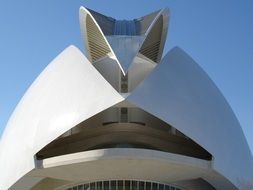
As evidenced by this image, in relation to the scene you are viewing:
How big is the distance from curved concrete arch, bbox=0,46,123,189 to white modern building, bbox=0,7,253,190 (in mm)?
49

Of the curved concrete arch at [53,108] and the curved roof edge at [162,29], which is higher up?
the curved roof edge at [162,29]

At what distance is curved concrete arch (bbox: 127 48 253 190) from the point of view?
1728 centimetres

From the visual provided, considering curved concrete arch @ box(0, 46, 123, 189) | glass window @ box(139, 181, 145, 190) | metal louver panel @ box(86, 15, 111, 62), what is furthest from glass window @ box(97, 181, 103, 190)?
metal louver panel @ box(86, 15, 111, 62)

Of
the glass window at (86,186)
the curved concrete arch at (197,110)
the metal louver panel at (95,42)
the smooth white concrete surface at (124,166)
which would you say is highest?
the metal louver panel at (95,42)

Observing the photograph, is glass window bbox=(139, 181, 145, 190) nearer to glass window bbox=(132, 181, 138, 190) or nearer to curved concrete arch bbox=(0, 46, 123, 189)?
glass window bbox=(132, 181, 138, 190)

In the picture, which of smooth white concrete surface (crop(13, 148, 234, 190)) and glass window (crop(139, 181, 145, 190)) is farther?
glass window (crop(139, 181, 145, 190))

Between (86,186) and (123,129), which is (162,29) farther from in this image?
(86,186)

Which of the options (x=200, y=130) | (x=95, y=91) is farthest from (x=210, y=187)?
(x=95, y=91)

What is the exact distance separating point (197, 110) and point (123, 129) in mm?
3746

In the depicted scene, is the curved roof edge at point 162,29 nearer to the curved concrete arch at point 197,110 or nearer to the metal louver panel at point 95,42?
the metal louver panel at point 95,42

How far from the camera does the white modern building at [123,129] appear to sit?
16.9m

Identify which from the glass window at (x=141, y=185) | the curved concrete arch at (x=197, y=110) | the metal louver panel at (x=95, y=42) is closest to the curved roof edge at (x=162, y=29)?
the metal louver panel at (x=95, y=42)

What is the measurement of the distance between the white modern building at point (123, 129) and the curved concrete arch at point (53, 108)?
5 cm

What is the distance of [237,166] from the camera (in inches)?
761
